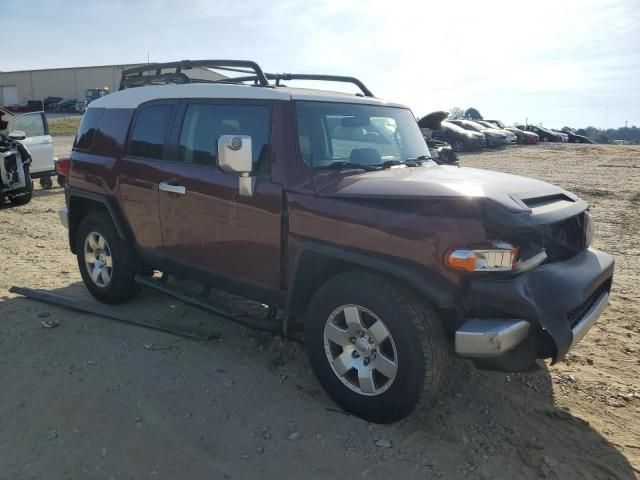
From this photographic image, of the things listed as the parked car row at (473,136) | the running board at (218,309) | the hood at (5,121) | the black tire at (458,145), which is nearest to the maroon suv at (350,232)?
the running board at (218,309)

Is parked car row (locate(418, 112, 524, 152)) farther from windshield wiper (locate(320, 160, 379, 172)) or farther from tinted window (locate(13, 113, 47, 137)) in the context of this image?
windshield wiper (locate(320, 160, 379, 172))

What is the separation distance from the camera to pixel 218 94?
158 inches

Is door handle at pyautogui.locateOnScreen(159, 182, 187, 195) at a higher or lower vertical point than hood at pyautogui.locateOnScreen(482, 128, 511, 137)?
lower

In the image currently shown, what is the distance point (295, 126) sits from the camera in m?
3.58

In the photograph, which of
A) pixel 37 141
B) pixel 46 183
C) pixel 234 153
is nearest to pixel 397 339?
pixel 234 153


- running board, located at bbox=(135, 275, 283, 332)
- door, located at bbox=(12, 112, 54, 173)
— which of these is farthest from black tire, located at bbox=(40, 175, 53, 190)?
running board, located at bbox=(135, 275, 283, 332)

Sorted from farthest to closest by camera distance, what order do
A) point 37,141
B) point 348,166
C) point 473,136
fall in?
point 473,136, point 37,141, point 348,166

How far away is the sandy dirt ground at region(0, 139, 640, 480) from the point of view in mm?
2834

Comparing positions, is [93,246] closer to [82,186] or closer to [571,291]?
[82,186]

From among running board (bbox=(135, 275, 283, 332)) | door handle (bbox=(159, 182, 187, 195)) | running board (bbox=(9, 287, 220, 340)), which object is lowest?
running board (bbox=(9, 287, 220, 340))

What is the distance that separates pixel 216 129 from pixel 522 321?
2588 millimetres

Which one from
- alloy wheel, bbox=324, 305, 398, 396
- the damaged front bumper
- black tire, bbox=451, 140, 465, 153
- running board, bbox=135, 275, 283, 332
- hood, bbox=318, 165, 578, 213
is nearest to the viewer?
the damaged front bumper

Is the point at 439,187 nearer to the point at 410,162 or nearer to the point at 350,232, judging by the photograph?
the point at 350,232

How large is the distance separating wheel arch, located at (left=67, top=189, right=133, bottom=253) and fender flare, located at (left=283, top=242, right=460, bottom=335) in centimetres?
208
